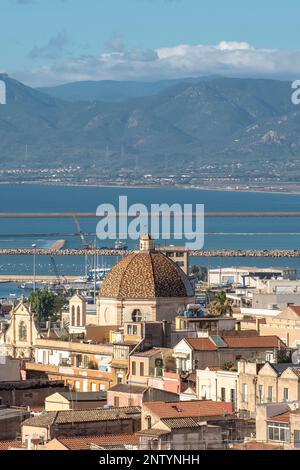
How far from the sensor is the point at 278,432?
22.9m

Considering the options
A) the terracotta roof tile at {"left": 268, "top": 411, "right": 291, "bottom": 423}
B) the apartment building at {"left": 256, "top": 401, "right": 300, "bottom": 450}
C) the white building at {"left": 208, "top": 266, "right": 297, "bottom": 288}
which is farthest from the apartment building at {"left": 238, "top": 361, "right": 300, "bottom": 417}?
the white building at {"left": 208, "top": 266, "right": 297, "bottom": 288}

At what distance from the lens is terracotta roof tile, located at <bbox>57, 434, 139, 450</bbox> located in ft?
73.7

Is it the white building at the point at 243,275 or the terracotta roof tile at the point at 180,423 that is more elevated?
the white building at the point at 243,275

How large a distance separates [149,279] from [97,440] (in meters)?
17.1

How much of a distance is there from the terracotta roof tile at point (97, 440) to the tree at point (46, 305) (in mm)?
27316

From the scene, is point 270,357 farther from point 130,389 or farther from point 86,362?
point 86,362

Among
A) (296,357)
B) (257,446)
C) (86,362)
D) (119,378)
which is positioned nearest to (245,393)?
(296,357)

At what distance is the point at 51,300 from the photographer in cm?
5659

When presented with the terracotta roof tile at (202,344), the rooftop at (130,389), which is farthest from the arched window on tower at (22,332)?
the rooftop at (130,389)

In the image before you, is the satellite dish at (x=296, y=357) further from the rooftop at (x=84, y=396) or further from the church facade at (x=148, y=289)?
the church facade at (x=148, y=289)

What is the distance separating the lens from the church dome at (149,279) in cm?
4053

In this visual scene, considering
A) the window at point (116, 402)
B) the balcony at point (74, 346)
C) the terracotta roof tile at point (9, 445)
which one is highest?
the balcony at point (74, 346)
